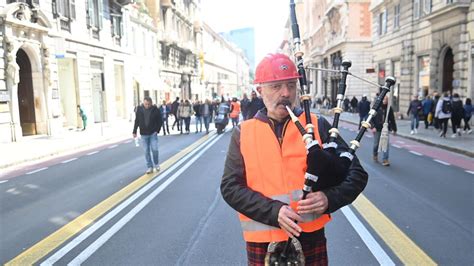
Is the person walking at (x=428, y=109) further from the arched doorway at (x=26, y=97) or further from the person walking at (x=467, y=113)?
the arched doorway at (x=26, y=97)

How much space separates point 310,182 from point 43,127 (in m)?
20.3

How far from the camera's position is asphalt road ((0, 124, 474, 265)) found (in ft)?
14.7

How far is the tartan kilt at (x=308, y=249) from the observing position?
222cm

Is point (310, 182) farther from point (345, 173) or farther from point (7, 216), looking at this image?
point (7, 216)

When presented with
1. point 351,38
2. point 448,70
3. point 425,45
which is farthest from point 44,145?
point 351,38

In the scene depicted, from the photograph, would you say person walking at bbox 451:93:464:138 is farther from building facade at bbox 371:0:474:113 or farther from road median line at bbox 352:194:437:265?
road median line at bbox 352:194:437:265

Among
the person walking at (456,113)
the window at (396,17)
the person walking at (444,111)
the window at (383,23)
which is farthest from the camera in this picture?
the window at (383,23)

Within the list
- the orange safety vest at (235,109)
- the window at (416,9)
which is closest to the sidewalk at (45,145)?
the orange safety vest at (235,109)

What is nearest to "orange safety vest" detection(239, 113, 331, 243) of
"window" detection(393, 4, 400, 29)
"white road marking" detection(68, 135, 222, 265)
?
"white road marking" detection(68, 135, 222, 265)

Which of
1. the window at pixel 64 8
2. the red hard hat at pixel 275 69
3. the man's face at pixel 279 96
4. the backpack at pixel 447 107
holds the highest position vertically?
the window at pixel 64 8

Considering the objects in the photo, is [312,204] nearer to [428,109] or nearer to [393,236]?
[393,236]

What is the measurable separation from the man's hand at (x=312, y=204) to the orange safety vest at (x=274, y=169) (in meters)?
0.11

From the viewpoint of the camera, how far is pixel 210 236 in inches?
201

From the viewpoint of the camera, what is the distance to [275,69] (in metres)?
2.16
